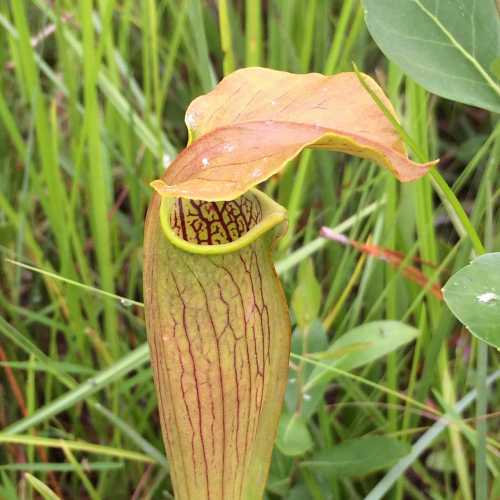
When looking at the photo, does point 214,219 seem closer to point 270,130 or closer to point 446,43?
point 270,130

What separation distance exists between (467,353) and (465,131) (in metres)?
0.75

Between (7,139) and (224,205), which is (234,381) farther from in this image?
(7,139)

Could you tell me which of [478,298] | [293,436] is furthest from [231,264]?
[293,436]

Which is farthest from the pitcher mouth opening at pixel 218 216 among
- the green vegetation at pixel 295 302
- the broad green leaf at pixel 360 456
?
the broad green leaf at pixel 360 456

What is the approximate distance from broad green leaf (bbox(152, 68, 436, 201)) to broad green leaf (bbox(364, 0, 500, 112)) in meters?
0.05

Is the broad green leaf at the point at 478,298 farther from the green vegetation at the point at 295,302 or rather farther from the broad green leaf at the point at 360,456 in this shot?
the broad green leaf at the point at 360,456

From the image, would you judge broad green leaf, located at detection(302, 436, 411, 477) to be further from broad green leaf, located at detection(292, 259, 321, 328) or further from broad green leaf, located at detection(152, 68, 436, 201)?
broad green leaf, located at detection(152, 68, 436, 201)

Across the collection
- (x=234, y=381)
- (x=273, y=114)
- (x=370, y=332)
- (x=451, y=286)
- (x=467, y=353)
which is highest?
(x=273, y=114)

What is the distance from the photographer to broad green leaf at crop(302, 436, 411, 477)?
115 cm

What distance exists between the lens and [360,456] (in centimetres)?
118

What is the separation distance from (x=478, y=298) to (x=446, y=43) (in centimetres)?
26

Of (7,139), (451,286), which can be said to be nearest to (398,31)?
(451,286)

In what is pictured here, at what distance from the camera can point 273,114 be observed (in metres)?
0.84

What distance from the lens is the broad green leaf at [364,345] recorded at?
1.18 m
